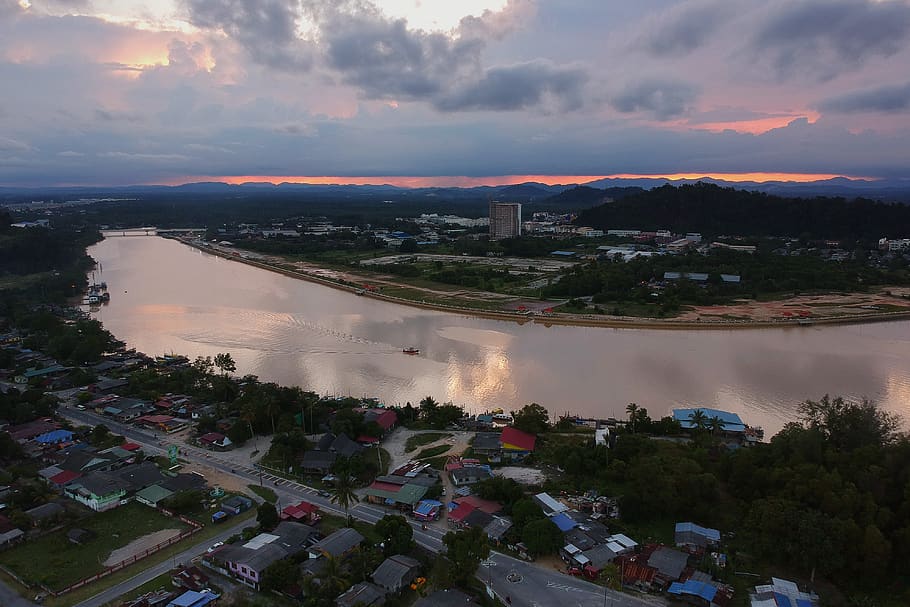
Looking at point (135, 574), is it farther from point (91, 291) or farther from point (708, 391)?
point (91, 291)

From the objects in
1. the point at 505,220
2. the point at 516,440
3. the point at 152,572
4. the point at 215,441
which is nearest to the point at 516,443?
the point at 516,440

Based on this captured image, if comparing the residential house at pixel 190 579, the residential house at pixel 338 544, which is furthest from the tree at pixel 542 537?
the residential house at pixel 190 579

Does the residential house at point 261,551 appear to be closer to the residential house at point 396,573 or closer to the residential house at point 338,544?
the residential house at point 338,544

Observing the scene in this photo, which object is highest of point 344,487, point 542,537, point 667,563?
point 344,487

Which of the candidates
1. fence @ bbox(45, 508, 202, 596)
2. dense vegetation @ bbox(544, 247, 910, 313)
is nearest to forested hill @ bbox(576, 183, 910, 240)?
dense vegetation @ bbox(544, 247, 910, 313)

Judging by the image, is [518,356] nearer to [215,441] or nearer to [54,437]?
[215,441]

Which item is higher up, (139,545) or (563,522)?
(563,522)

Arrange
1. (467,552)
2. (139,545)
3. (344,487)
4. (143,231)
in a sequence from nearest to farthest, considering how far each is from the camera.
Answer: (467,552), (139,545), (344,487), (143,231)
